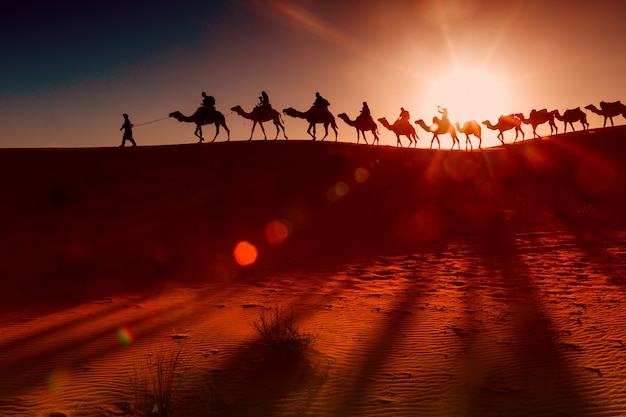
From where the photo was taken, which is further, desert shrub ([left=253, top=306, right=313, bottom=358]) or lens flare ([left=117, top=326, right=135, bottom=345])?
lens flare ([left=117, top=326, right=135, bottom=345])

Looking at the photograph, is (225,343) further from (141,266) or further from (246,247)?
(246,247)

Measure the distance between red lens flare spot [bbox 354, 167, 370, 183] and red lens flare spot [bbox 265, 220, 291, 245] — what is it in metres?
6.21

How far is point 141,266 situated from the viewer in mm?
12289

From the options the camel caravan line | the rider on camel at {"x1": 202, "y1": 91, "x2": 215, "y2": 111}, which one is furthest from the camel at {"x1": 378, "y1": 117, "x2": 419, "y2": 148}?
the rider on camel at {"x1": 202, "y1": 91, "x2": 215, "y2": 111}

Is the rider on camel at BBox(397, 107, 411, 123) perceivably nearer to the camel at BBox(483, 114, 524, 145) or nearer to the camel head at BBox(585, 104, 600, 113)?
the camel at BBox(483, 114, 524, 145)

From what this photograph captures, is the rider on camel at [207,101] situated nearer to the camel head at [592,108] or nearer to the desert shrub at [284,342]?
the desert shrub at [284,342]

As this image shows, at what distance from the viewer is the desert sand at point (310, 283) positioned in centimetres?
504

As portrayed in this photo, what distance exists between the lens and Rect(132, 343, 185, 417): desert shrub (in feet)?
14.1

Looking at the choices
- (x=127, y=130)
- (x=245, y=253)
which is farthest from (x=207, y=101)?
(x=245, y=253)

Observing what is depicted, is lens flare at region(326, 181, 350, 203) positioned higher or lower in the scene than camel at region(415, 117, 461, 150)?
lower

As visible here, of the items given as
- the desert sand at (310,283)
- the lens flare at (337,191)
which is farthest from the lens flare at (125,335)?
the lens flare at (337,191)

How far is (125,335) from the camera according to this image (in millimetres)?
6867

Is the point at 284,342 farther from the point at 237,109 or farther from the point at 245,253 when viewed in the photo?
the point at 237,109

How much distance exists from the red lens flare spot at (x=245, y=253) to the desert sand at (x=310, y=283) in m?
0.16
